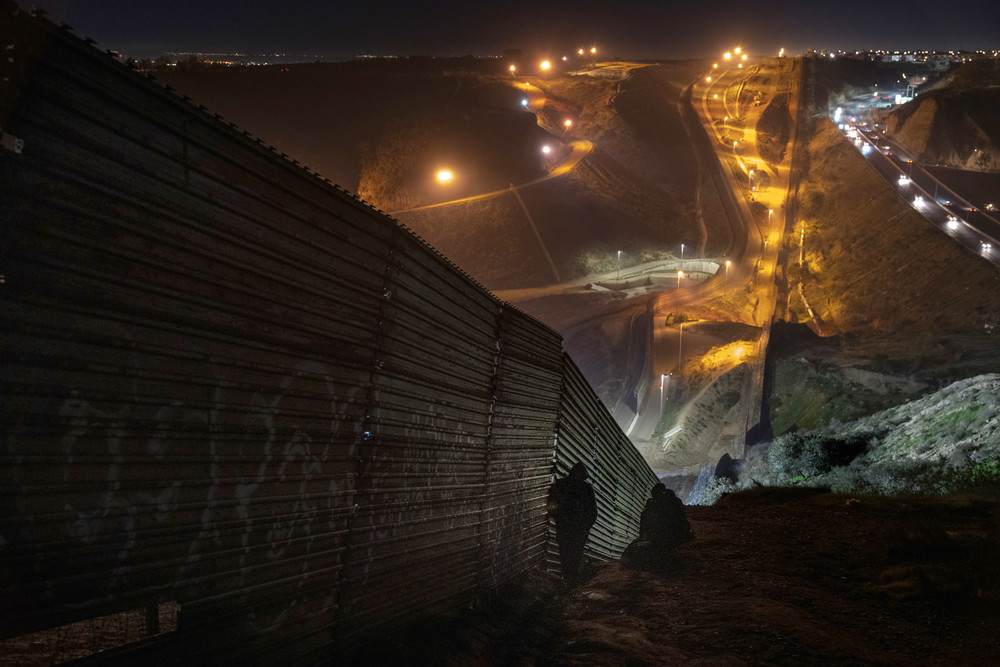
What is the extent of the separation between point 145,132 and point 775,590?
271 inches

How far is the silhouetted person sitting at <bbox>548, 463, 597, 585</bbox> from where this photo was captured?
6773 millimetres

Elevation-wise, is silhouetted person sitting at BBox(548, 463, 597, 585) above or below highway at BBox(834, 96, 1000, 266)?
below

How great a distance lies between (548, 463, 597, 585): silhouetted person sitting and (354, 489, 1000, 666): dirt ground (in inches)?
11.1

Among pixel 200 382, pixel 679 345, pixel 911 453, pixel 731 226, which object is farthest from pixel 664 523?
pixel 731 226

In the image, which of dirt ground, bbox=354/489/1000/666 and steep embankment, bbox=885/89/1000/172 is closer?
dirt ground, bbox=354/489/1000/666

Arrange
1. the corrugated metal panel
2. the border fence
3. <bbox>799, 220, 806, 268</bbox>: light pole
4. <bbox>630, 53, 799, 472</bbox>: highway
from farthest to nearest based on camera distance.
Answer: <bbox>799, 220, 806, 268</bbox>: light pole, <bbox>630, 53, 799, 472</bbox>: highway, the corrugated metal panel, the border fence

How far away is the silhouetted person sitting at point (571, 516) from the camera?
6.77 meters

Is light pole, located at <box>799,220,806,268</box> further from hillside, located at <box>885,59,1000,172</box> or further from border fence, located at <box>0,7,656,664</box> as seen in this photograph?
border fence, located at <box>0,7,656,664</box>

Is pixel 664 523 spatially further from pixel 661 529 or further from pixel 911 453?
pixel 911 453

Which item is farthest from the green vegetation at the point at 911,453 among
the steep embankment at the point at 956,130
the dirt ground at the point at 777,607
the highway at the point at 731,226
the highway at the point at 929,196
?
the steep embankment at the point at 956,130

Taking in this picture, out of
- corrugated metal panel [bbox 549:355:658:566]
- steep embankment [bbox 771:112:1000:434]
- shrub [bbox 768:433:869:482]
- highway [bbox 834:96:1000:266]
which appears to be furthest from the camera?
highway [bbox 834:96:1000:266]

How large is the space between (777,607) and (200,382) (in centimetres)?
559

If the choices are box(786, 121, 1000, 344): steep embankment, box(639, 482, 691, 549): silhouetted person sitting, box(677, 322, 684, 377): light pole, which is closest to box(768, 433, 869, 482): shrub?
box(639, 482, 691, 549): silhouetted person sitting

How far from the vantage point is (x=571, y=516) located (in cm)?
678
